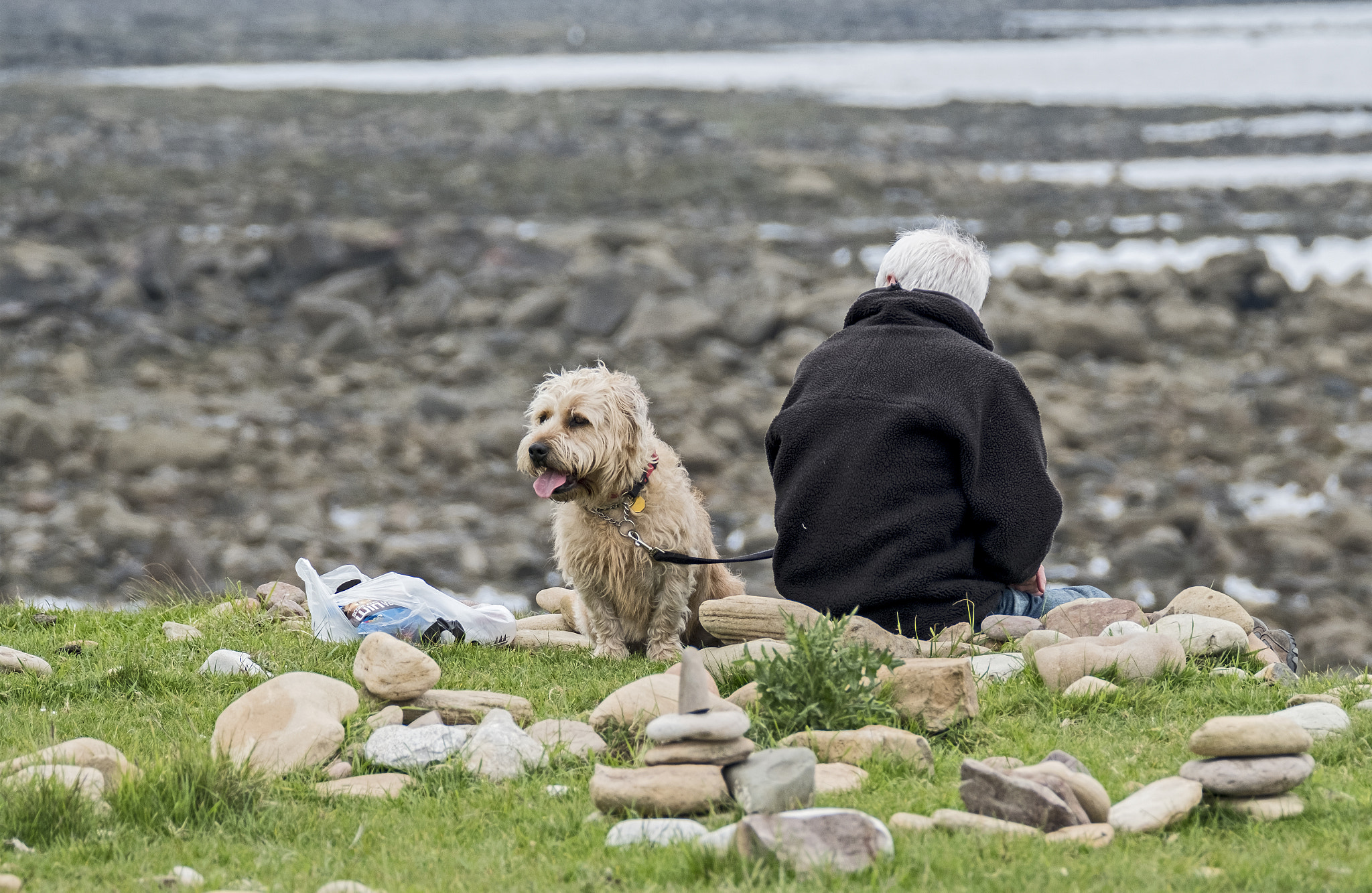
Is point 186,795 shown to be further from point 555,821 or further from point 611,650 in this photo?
point 611,650

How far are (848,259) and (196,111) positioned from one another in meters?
28.4

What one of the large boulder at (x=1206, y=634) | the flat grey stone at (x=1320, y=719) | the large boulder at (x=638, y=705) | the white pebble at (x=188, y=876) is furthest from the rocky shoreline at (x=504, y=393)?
the white pebble at (x=188, y=876)

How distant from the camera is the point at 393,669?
521 cm

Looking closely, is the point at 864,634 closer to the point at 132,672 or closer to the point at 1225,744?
the point at 1225,744

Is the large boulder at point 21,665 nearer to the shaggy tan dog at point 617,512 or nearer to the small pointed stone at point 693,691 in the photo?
the shaggy tan dog at point 617,512

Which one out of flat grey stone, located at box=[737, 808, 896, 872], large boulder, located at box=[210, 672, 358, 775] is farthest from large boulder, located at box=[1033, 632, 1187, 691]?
large boulder, located at box=[210, 672, 358, 775]

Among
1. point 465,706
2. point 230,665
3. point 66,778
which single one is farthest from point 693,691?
point 230,665

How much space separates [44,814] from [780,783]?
219cm

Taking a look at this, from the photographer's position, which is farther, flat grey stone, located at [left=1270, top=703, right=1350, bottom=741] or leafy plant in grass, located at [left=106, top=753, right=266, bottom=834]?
flat grey stone, located at [left=1270, top=703, right=1350, bottom=741]

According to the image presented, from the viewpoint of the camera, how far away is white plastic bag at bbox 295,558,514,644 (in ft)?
21.2

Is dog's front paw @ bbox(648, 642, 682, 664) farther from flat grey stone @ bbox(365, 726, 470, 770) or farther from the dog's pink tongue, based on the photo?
flat grey stone @ bbox(365, 726, 470, 770)

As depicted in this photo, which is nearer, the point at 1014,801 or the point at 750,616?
the point at 1014,801

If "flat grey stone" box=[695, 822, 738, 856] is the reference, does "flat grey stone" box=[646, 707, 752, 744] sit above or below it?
above

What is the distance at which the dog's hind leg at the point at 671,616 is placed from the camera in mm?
6344
